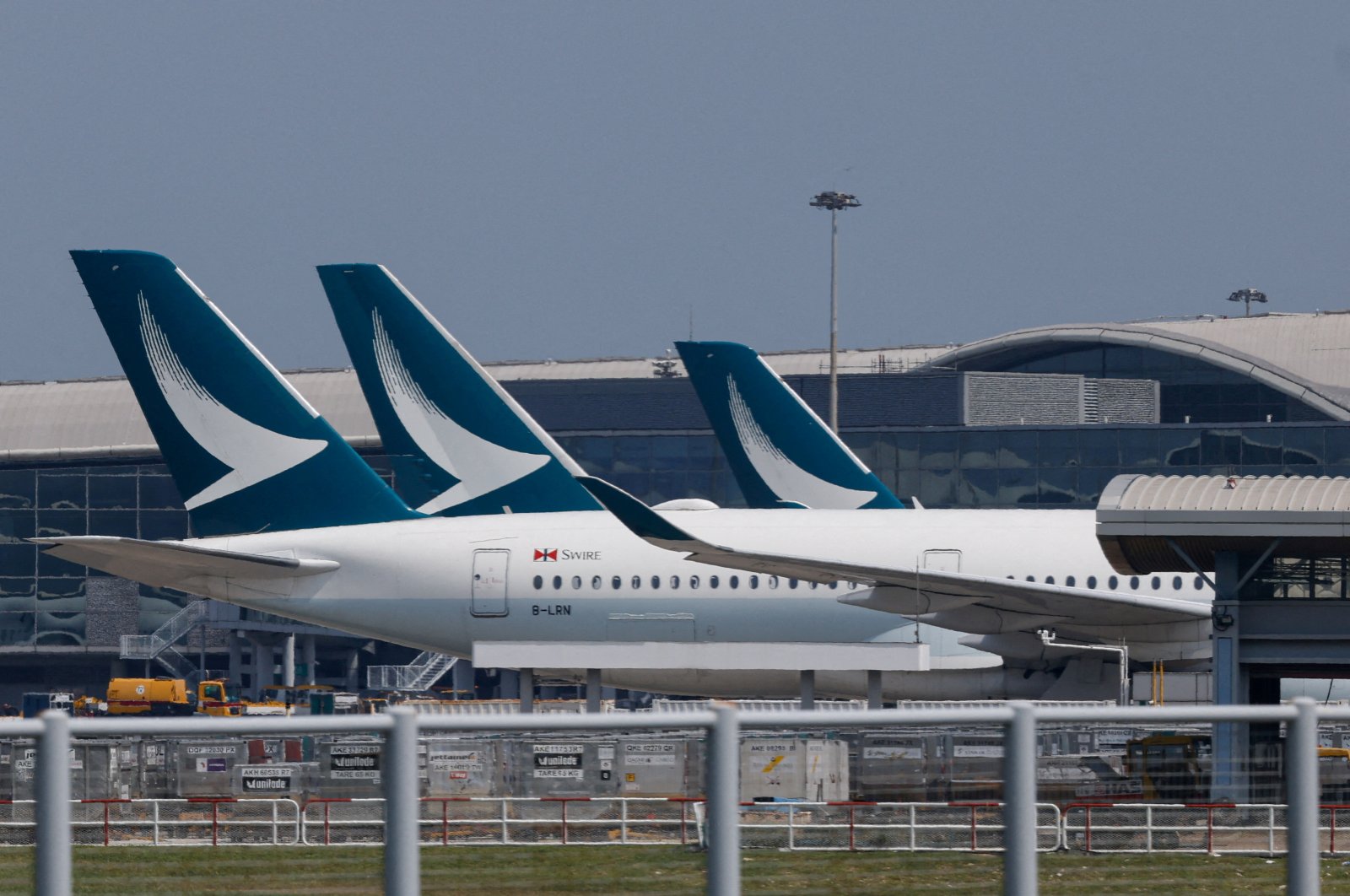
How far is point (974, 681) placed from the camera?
3431 cm

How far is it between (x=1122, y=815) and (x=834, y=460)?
38433 millimetres

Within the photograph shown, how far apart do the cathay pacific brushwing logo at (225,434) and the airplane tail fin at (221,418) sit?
16mm

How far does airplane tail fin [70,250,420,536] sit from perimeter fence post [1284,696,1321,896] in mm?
29449

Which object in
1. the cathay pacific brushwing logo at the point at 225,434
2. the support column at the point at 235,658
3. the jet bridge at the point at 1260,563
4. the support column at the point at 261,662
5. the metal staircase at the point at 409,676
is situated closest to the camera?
the jet bridge at the point at 1260,563

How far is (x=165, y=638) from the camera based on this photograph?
282ft

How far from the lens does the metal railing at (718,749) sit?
745 centimetres

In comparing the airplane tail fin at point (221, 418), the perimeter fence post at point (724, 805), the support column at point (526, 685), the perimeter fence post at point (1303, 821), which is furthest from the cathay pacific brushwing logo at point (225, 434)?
the perimeter fence post at point (1303, 821)

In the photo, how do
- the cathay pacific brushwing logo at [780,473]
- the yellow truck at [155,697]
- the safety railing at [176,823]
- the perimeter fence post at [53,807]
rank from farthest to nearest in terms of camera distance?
the yellow truck at [155,697], the cathay pacific brushwing logo at [780,473], the safety railing at [176,823], the perimeter fence post at [53,807]

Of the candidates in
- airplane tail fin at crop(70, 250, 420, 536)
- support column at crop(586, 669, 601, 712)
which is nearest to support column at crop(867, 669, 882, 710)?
support column at crop(586, 669, 601, 712)

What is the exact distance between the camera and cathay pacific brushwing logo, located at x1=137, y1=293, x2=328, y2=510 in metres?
36.9

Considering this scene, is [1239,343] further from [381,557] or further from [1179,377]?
[381,557]

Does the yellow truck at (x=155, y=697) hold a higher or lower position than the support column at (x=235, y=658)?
lower

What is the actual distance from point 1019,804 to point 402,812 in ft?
8.30

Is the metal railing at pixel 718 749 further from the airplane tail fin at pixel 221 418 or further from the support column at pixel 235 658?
the support column at pixel 235 658
